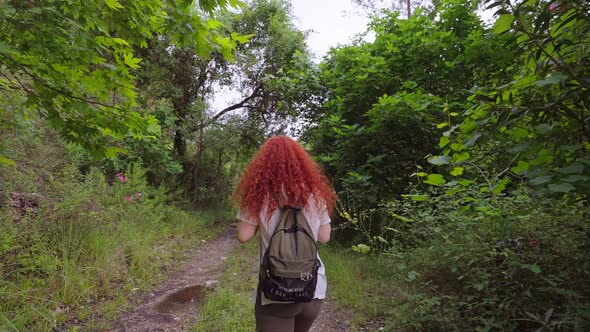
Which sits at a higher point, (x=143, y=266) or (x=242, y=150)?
(x=242, y=150)

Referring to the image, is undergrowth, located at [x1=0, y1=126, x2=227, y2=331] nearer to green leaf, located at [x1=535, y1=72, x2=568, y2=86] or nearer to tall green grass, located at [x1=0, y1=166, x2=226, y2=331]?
tall green grass, located at [x1=0, y1=166, x2=226, y2=331]

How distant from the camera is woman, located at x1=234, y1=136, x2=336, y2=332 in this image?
199 centimetres

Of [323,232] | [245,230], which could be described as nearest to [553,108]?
[323,232]

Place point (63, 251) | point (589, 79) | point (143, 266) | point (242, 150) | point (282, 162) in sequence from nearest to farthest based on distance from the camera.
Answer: point (589, 79), point (282, 162), point (63, 251), point (143, 266), point (242, 150)

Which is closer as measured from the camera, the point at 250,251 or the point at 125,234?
the point at 125,234

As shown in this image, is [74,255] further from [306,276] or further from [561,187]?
[561,187]

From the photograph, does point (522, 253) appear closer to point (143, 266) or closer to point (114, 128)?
point (114, 128)

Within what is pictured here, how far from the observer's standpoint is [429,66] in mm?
5691

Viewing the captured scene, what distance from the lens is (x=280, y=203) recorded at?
2.07 metres

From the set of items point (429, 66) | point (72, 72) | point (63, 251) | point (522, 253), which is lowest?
point (63, 251)

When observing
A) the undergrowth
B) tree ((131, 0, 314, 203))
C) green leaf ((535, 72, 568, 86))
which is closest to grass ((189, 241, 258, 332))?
the undergrowth

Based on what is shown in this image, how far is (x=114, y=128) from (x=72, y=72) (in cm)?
53

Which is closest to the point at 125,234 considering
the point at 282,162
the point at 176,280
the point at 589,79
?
the point at 176,280

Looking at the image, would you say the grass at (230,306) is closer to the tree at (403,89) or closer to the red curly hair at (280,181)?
the red curly hair at (280,181)
